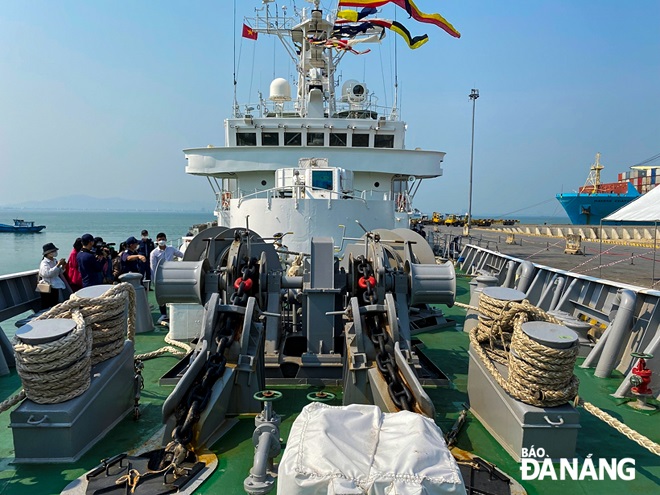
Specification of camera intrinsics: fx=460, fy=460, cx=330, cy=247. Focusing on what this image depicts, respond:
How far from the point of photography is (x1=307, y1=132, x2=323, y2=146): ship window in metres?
12.9

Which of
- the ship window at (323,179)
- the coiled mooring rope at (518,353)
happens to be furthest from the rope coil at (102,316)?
the ship window at (323,179)

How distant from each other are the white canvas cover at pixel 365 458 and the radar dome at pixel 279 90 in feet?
49.0

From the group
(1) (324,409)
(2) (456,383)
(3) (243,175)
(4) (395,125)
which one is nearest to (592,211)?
(4) (395,125)

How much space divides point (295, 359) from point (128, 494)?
240 centimetres

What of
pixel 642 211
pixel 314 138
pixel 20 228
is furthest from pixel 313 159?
pixel 20 228

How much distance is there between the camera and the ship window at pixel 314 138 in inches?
508

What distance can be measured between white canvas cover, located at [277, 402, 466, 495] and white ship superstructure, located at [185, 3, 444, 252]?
19.1 feet

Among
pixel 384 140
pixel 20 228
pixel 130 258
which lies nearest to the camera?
pixel 130 258

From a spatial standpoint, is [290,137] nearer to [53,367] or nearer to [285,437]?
[285,437]

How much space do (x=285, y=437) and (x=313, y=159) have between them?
6849mm

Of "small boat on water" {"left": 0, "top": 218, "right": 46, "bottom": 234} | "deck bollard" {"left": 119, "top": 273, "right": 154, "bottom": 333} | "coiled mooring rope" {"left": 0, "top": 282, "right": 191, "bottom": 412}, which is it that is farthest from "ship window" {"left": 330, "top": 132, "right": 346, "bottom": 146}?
"small boat on water" {"left": 0, "top": 218, "right": 46, "bottom": 234}

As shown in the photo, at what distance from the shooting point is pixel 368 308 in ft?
13.6

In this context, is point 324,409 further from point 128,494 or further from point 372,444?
point 128,494

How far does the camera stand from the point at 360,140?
43.3 feet
